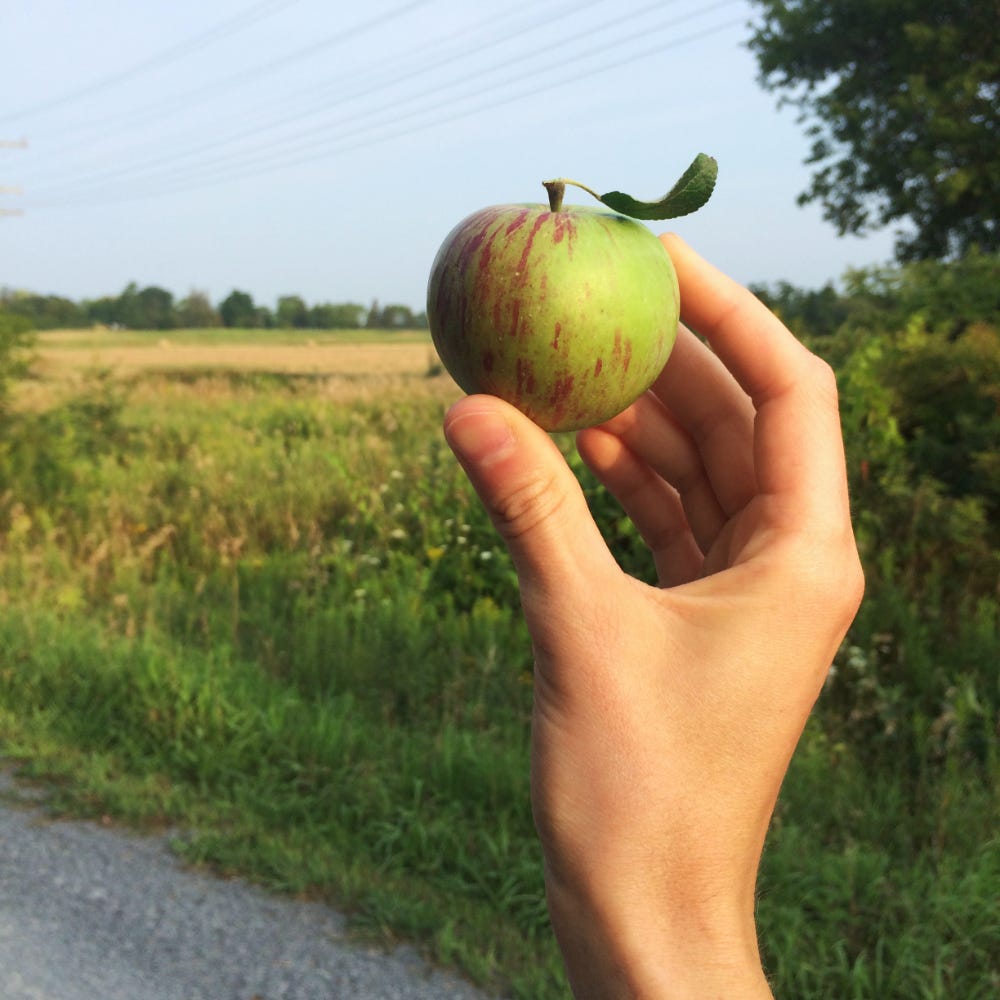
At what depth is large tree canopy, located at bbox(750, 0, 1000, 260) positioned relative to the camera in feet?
60.5

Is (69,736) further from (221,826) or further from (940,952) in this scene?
(940,952)

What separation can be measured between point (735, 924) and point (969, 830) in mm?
2425

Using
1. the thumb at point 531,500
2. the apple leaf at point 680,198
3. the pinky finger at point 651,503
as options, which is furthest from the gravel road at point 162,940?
the apple leaf at point 680,198

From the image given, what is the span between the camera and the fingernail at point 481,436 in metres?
1.74

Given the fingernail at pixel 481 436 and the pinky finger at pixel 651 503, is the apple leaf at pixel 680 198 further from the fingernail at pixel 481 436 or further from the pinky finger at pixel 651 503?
the pinky finger at pixel 651 503

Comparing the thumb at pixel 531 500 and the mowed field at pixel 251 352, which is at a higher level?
the thumb at pixel 531 500

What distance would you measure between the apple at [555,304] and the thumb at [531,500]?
0.36ft

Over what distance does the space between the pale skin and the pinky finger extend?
75 centimetres

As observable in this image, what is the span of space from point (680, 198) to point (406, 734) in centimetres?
328

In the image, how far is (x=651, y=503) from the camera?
8.93ft

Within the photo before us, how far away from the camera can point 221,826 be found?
4.14 m

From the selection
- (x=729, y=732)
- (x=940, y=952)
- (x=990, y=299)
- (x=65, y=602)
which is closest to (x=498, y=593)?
(x=65, y=602)

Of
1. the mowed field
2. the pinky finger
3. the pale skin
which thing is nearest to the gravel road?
the pinky finger

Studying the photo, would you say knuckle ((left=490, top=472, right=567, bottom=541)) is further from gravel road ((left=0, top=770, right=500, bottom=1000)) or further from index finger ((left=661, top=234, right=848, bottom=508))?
gravel road ((left=0, top=770, right=500, bottom=1000))
